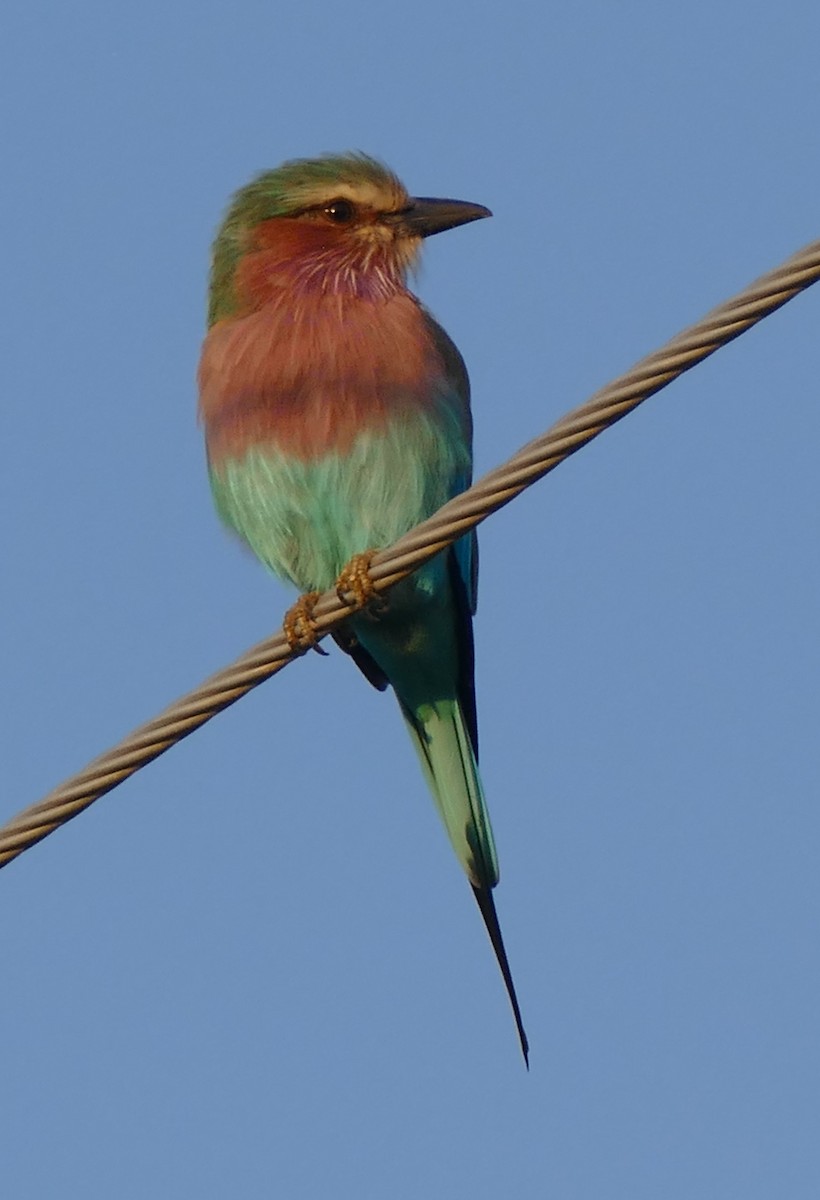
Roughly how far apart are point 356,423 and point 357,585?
2.50ft

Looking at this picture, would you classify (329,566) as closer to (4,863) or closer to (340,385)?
(340,385)

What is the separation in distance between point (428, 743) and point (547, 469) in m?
2.55

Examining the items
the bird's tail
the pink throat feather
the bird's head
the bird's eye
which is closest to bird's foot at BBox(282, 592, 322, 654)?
the pink throat feather

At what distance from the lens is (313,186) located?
19.8 ft

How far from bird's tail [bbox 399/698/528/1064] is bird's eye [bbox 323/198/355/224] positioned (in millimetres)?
1508

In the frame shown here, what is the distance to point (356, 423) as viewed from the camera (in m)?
5.32

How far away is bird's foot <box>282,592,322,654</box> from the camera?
4.42 metres

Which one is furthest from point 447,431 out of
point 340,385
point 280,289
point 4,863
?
point 4,863

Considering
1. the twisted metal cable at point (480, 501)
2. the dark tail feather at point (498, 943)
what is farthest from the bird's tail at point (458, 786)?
the twisted metal cable at point (480, 501)

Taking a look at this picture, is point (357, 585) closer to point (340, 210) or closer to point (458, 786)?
point (458, 786)

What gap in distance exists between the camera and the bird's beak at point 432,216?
240 inches

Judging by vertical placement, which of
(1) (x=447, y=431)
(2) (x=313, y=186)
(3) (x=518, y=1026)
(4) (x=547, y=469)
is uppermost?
(2) (x=313, y=186)

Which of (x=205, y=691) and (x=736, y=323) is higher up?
(x=736, y=323)

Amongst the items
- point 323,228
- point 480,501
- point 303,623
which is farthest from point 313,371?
point 480,501
